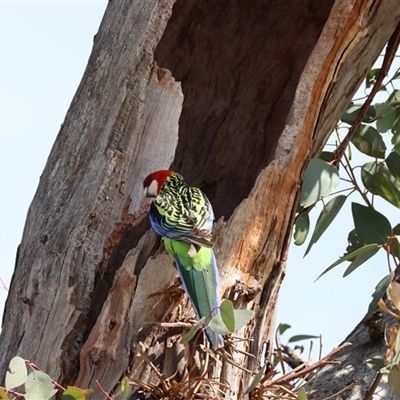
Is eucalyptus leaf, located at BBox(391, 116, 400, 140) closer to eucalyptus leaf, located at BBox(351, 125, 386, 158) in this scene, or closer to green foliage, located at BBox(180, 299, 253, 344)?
eucalyptus leaf, located at BBox(351, 125, 386, 158)

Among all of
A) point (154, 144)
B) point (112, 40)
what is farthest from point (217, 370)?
point (112, 40)

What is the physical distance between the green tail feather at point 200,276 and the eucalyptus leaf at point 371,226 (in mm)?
733

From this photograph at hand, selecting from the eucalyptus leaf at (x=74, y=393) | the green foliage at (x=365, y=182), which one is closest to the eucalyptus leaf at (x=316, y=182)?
the green foliage at (x=365, y=182)

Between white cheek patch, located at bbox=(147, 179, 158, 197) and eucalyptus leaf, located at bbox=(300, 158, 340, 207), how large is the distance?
0.47 m

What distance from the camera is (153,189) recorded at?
2623mm

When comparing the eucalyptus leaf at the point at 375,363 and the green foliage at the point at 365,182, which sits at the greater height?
the green foliage at the point at 365,182

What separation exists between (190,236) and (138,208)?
0.21 metres

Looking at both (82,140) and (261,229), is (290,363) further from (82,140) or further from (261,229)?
(82,140)

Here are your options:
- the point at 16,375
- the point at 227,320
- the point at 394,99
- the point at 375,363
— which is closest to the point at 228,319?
the point at 227,320

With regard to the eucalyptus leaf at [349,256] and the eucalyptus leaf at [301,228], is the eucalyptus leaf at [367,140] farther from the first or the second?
the eucalyptus leaf at [349,256]

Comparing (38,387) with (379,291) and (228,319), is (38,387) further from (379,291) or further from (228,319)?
(379,291)

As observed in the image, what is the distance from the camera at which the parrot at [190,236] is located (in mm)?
2287

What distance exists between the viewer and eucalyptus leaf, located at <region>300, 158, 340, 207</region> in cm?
264

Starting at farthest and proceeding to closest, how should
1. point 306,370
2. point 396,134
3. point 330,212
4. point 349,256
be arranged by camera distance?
point 396,134
point 330,212
point 349,256
point 306,370
